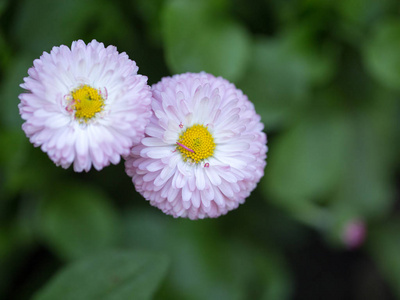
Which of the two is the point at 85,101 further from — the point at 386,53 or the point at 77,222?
the point at 386,53

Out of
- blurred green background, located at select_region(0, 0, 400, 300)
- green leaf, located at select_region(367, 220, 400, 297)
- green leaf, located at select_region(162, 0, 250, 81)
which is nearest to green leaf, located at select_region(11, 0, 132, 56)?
blurred green background, located at select_region(0, 0, 400, 300)

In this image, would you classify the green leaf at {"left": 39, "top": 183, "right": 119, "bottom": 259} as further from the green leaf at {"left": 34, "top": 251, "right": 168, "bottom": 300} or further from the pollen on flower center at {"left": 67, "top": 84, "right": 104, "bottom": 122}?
the pollen on flower center at {"left": 67, "top": 84, "right": 104, "bottom": 122}

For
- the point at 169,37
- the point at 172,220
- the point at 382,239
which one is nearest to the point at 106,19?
the point at 169,37

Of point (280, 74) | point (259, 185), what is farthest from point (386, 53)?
point (259, 185)

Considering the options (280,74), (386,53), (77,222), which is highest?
(386,53)

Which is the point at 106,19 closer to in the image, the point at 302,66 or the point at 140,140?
the point at 302,66

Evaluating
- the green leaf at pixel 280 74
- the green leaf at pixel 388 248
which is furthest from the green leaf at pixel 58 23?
the green leaf at pixel 388 248

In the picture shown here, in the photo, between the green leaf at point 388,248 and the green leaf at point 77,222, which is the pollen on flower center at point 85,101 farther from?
the green leaf at point 388,248
